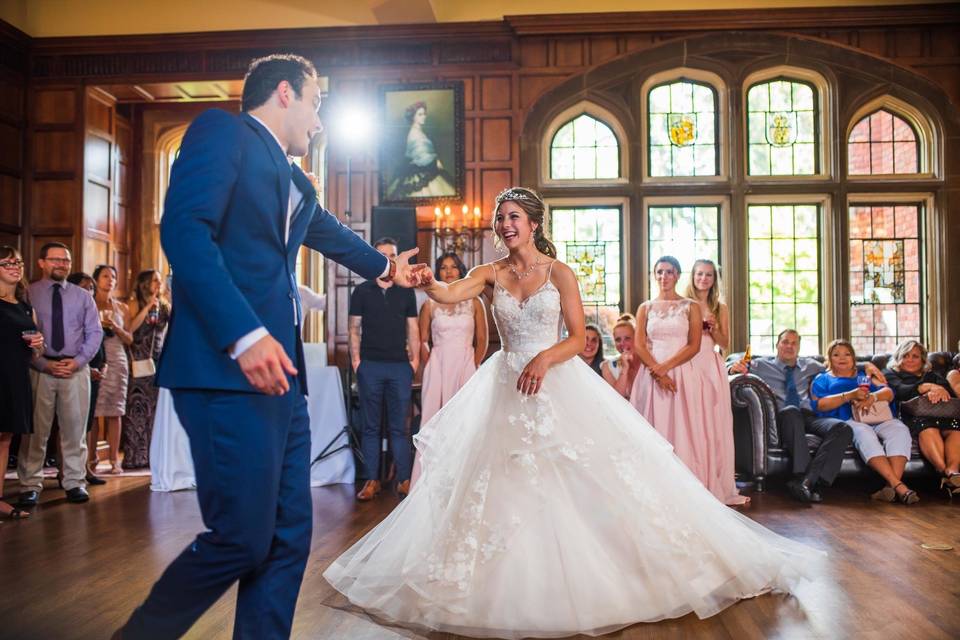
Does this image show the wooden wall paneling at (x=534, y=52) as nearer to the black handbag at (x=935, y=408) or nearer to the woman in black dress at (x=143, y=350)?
the woman in black dress at (x=143, y=350)

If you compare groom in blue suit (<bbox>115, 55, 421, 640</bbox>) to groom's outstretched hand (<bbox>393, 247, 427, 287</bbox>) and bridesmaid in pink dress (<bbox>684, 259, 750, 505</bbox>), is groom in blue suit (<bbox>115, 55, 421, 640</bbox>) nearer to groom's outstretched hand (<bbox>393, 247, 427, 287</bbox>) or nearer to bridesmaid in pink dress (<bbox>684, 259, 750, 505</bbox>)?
groom's outstretched hand (<bbox>393, 247, 427, 287</bbox>)

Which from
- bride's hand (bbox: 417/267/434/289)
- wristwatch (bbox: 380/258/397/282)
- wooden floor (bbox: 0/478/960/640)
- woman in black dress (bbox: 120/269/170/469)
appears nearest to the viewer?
wristwatch (bbox: 380/258/397/282)

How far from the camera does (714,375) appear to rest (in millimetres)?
5340

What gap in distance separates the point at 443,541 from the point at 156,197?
8.36 metres

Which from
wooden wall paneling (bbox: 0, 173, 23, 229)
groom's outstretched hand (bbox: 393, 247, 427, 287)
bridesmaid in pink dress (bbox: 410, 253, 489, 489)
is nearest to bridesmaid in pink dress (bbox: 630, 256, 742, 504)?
bridesmaid in pink dress (bbox: 410, 253, 489, 489)

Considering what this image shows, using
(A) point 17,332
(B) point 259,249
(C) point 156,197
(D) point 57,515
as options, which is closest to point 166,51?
(C) point 156,197

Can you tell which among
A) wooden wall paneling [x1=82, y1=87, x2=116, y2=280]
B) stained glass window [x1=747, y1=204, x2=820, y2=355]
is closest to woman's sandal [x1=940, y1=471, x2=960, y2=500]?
stained glass window [x1=747, y1=204, x2=820, y2=355]

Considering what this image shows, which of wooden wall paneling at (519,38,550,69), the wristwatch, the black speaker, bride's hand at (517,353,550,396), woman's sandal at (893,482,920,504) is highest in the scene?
wooden wall paneling at (519,38,550,69)

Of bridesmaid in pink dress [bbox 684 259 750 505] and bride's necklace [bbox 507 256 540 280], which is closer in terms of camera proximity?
bride's necklace [bbox 507 256 540 280]

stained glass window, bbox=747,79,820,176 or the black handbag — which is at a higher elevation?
stained glass window, bbox=747,79,820,176

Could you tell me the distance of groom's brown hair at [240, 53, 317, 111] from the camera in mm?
1938

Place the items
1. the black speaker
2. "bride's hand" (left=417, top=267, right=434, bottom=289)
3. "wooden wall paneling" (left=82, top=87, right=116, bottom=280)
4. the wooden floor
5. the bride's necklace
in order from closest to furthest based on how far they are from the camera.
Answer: the wooden floor, "bride's hand" (left=417, top=267, right=434, bottom=289), the bride's necklace, the black speaker, "wooden wall paneling" (left=82, top=87, right=116, bottom=280)

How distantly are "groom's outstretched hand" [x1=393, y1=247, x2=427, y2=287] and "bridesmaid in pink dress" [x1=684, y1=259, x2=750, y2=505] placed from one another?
3.06 meters

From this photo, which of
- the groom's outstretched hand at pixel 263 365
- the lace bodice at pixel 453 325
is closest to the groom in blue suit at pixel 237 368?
the groom's outstretched hand at pixel 263 365
